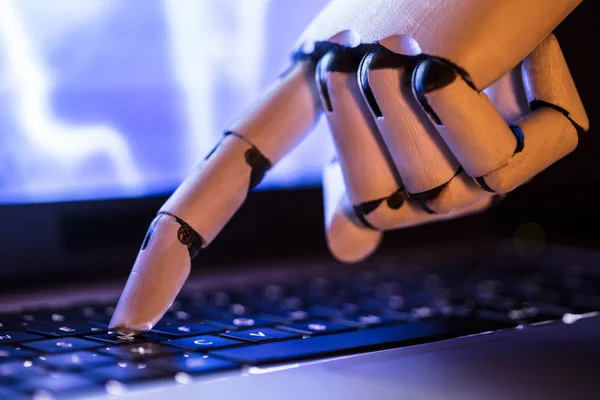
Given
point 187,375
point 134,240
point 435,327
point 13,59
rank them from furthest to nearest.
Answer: point 134,240, point 13,59, point 435,327, point 187,375

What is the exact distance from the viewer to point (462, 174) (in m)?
0.40

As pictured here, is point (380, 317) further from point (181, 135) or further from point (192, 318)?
point (181, 135)

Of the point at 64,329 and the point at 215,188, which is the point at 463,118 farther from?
the point at 64,329

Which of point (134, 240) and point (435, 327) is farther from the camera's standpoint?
point (134, 240)

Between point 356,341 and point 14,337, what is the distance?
0.21 m

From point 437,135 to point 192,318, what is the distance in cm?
22

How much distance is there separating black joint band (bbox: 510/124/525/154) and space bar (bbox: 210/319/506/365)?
129 mm

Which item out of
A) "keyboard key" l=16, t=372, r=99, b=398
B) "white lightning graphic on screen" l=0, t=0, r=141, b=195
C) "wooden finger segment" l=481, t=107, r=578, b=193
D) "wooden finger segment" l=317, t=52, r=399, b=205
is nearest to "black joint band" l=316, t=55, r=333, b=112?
"wooden finger segment" l=317, t=52, r=399, b=205

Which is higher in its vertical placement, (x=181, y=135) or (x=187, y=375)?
(x=181, y=135)

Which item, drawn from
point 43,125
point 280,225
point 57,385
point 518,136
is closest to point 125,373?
point 57,385

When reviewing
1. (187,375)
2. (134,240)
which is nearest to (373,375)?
(187,375)

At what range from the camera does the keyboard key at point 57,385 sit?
11.9 inches

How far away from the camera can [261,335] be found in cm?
43

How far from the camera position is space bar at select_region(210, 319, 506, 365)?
380 mm
